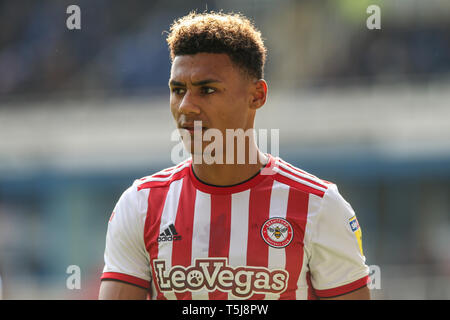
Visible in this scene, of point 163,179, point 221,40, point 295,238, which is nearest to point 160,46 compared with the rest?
point 163,179

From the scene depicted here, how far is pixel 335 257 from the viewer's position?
2.57 metres

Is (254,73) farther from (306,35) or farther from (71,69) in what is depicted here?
(71,69)

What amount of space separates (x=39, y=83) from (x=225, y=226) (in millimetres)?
10418

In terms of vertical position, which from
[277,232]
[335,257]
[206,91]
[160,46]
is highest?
[160,46]

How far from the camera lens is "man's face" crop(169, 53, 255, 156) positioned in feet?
8.32

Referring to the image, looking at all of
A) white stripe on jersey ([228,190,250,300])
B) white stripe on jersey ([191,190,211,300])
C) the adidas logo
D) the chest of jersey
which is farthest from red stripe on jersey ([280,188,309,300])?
the adidas logo

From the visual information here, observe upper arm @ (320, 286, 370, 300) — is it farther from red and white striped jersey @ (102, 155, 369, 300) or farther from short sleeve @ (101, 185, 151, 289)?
short sleeve @ (101, 185, 151, 289)

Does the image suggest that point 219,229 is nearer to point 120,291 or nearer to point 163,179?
point 163,179

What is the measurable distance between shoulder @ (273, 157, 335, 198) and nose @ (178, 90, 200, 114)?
47 cm

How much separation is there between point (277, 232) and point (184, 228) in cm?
38

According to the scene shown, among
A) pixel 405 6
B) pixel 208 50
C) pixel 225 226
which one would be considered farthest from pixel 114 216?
pixel 405 6

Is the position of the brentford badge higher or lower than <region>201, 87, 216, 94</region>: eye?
lower

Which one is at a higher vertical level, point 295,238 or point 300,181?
point 300,181

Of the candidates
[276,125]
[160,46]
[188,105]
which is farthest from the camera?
[160,46]
